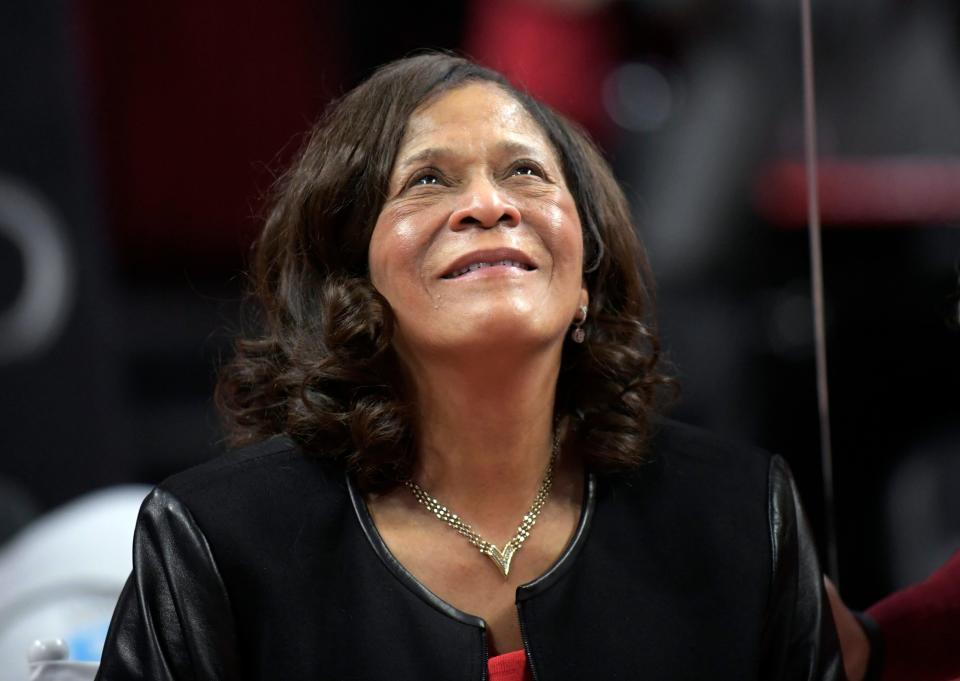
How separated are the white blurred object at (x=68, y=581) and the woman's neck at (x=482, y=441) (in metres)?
0.48

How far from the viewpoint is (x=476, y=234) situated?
4.75 feet

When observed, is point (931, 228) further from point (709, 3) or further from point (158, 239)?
point (158, 239)

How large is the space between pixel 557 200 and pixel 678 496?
1.18 feet

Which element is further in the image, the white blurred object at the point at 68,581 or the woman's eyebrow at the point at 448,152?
the white blurred object at the point at 68,581

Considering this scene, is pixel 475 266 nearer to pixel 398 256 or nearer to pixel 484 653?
pixel 398 256

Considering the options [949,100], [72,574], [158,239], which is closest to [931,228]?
[949,100]

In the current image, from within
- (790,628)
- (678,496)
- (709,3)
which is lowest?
(790,628)

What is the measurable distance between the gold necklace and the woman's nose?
11.8 inches

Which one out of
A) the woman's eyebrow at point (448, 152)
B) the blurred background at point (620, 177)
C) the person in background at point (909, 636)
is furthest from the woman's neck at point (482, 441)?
the blurred background at point (620, 177)

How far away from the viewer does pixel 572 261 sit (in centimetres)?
150

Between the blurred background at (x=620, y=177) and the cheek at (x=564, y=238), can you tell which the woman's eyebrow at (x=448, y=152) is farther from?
the blurred background at (x=620, y=177)

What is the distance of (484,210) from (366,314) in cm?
18

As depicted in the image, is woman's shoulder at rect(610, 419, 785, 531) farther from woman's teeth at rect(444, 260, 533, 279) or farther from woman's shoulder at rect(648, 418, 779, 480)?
woman's teeth at rect(444, 260, 533, 279)

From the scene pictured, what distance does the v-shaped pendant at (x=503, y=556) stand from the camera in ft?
4.87
